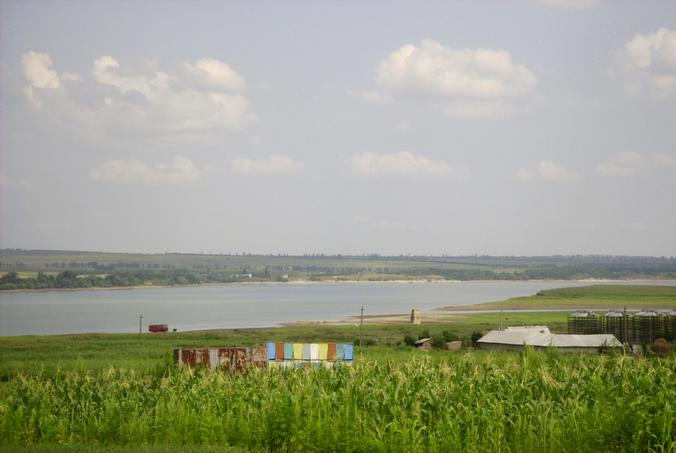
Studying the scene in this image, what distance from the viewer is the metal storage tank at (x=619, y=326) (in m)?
54.6

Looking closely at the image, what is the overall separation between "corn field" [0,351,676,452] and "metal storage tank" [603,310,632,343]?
3305cm

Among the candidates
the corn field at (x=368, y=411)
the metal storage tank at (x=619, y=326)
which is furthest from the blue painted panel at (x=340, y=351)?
the metal storage tank at (x=619, y=326)

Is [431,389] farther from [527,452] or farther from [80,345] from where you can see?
[80,345]

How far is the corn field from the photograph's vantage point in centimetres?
1741

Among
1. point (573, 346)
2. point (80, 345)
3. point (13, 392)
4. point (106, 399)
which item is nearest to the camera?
point (106, 399)

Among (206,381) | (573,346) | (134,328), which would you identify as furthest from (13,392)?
(134,328)

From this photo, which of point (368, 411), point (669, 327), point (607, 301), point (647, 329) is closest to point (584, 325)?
point (647, 329)

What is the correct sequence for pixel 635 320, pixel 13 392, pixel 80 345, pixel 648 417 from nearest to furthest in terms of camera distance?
pixel 648 417 → pixel 13 392 → pixel 80 345 → pixel 635 320

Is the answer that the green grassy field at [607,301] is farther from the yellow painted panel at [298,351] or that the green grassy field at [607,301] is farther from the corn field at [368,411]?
the corn field at [368,411]

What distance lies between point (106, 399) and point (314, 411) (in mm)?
5214

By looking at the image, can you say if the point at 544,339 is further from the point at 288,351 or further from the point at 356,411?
the point at 356,411

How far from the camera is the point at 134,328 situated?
87.8m

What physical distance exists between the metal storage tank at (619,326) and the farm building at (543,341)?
23.3ft

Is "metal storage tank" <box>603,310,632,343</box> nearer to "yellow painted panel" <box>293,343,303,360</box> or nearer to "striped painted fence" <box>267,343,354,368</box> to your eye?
"striped painted fence" <box>267,343,354,368</box>
